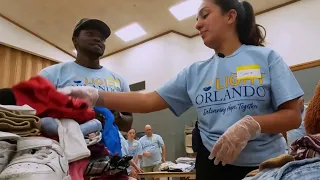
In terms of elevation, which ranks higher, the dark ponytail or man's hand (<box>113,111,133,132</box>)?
the dark ponytail

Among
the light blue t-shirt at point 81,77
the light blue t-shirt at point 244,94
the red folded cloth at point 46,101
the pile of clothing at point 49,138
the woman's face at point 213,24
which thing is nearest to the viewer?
the pile of clothing at point 49,138

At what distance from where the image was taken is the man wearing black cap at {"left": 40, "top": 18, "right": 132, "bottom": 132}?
1.51 meters

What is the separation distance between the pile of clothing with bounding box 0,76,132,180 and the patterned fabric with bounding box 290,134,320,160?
42 centimetres

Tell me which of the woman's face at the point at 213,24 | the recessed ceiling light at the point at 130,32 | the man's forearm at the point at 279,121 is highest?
the recessed ceiling light at the point at 130,32

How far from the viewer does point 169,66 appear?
7176 millimetres

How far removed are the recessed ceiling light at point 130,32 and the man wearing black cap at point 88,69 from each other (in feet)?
17.0

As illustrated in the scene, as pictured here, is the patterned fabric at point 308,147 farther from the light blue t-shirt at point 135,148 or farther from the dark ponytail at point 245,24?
the light blue t-shirt at point 135,148

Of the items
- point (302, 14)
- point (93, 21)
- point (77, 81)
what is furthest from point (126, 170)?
point (302, 14)

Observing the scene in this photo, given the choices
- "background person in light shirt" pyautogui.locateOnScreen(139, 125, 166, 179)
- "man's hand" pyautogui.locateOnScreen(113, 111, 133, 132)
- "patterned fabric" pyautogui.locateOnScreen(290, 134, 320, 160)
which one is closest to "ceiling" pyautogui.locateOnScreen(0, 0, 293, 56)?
"background person in light shirt" pyautogui.locateOnScreen(139, 125, 166, 179)

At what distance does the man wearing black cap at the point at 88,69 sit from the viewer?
59.6 inches

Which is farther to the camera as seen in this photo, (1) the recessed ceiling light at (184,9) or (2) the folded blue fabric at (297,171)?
(1) the recessed ceiling light at (184,9)

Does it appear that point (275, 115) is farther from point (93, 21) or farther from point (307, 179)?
point (93, 21)

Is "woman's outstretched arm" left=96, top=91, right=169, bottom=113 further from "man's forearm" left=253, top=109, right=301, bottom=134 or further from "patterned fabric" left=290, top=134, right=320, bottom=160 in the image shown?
"patterned fabric" left=290, top=134, right=320, bottom=160

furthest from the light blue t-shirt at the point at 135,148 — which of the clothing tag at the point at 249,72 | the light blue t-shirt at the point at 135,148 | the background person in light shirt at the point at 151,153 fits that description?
the clothing tag at the point at 249,72
